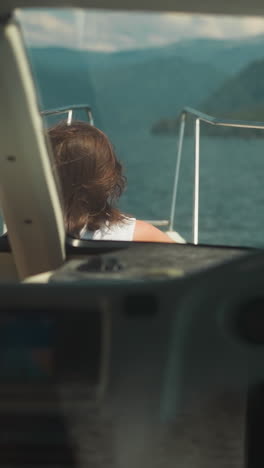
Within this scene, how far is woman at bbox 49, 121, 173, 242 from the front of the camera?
5.29ft

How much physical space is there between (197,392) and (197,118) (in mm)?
1911

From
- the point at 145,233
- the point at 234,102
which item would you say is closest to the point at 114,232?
the point at 145,233

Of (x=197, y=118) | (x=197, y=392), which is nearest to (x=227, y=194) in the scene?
(x=197, y=118)

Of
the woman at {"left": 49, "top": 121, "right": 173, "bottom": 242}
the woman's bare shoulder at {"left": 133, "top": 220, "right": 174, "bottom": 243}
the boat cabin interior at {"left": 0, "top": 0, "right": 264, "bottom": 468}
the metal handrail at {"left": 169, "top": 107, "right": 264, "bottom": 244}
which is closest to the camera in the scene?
the boat cabin interior at {"left": 0, "top": 0, "right": 264, "bottom": 468}

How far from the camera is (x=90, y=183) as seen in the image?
1675 mm

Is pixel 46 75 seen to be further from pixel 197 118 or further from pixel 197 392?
pixel 197 118

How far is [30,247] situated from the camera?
150 cm

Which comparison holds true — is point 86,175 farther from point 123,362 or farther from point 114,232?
point 123,362

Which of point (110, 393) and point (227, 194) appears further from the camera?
point (227, 194)

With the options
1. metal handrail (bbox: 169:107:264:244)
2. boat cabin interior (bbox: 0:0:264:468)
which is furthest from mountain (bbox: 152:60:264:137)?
boat cabin interior (bbox: 0:0:264:468)

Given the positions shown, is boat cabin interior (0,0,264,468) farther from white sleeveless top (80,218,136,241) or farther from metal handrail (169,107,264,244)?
metal handrail (169,107,264,244)

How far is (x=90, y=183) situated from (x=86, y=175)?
0.8 inches

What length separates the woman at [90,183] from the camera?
1613 millimetres

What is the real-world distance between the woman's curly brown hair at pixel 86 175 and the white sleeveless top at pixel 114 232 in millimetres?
11
